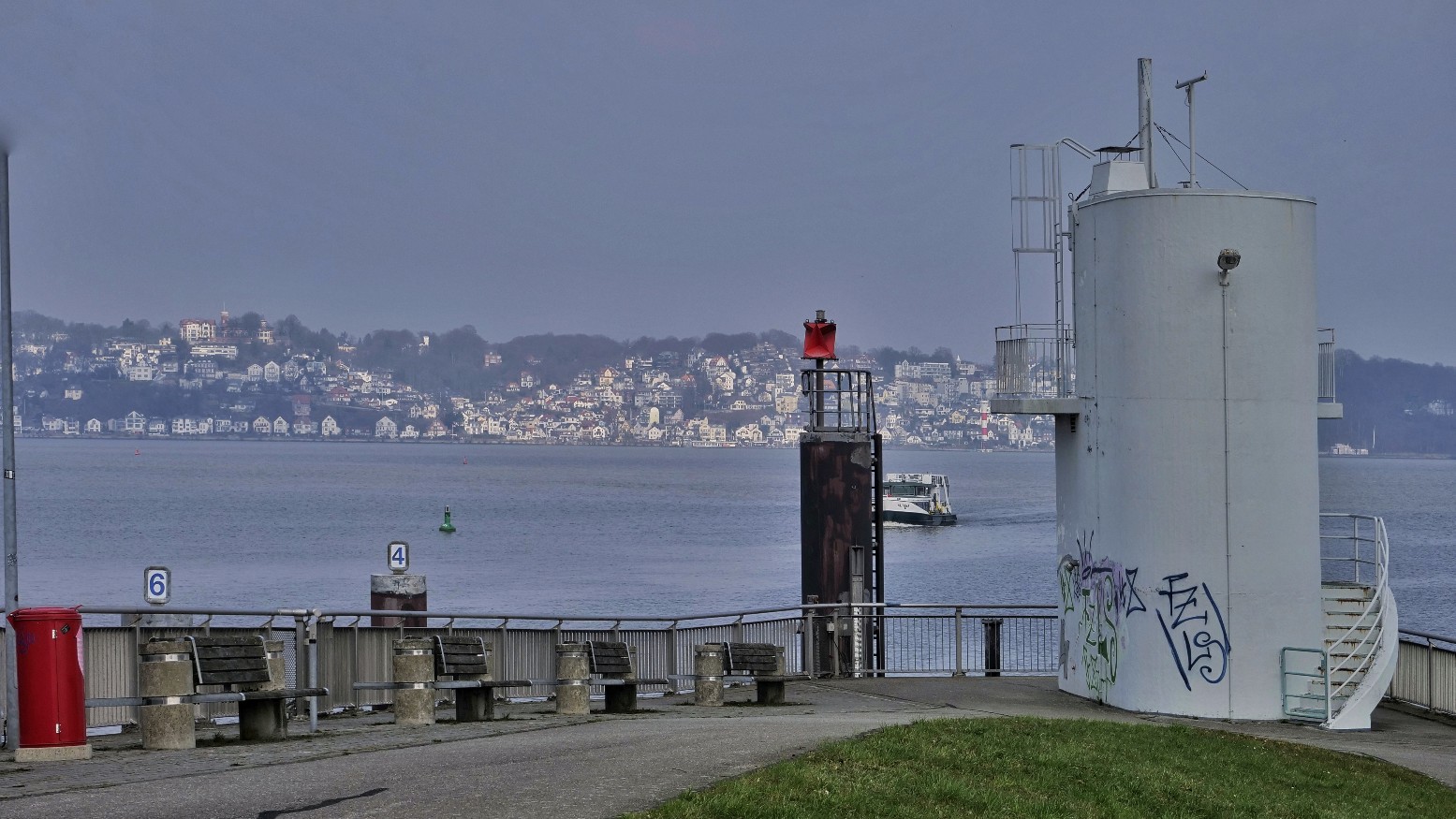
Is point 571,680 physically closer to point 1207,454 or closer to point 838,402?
point 1207,454

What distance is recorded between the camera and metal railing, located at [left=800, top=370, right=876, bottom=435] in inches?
1124

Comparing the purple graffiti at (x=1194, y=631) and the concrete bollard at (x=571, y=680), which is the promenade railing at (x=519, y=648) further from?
the purple graffiti at (x=1194, y=631)

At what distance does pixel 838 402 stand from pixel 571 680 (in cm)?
1157

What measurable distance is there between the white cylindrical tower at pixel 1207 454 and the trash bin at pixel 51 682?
1408cm

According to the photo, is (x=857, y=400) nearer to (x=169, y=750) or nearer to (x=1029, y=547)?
(x=169, y=750)

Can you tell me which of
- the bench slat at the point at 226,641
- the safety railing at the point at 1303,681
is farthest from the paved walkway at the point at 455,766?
the safety railing at the point at 1303,681

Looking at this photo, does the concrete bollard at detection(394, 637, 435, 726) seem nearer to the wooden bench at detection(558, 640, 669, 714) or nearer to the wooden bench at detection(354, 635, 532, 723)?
the wooden bench at detection(354, 635, 532, 723)

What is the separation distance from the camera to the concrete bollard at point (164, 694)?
14.6m

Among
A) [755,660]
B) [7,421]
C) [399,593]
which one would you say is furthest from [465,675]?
[399,593]

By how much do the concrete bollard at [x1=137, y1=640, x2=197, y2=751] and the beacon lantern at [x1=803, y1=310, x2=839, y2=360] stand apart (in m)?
17.0

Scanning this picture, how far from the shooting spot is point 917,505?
13100cm

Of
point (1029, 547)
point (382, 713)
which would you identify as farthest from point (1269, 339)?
point (1029, 547)

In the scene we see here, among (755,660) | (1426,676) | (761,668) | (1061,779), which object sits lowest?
(1426,676)

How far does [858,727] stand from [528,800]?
231 inches
